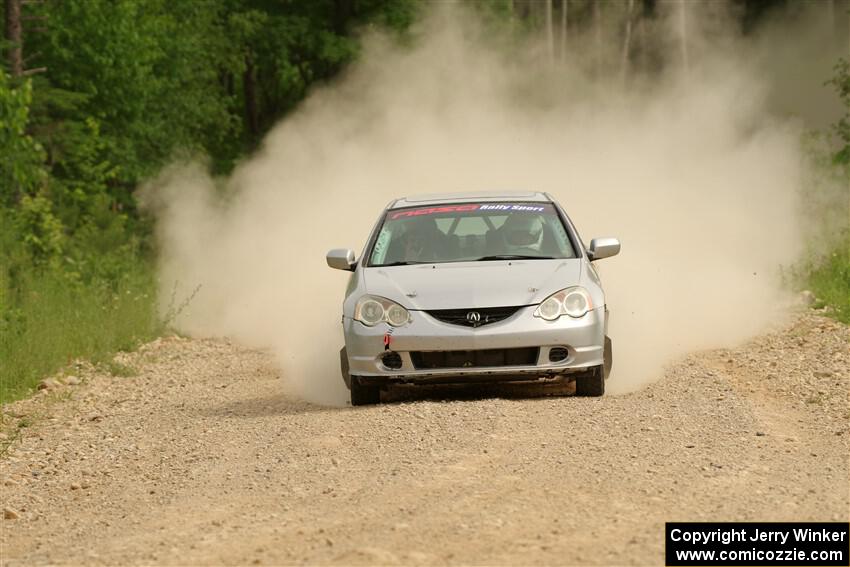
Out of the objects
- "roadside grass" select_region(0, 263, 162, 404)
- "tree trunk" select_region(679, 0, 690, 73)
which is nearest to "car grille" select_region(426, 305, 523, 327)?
"roadside grass" select_region(0, 263, 162, 404)

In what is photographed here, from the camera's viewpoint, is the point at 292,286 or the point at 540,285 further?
A: the point at 292,286

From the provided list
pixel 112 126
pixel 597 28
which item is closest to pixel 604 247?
pixel 112 126

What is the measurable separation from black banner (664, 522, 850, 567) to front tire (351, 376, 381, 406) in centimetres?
474

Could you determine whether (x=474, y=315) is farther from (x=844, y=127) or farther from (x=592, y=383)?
(x=844, y=127)

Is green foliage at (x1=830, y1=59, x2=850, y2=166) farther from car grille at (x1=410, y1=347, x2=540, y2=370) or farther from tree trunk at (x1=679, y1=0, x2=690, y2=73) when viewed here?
tree trunk at (x1=679, y1=0, x2=690, y2=73)

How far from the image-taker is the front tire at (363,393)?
12008mm

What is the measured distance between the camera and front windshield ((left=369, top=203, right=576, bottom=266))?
12.8 m

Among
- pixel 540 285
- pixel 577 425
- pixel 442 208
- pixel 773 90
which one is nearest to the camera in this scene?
pixel 577 425

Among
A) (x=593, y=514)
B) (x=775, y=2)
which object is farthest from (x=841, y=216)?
(x=775, y=2)

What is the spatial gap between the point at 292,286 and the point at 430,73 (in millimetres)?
16692

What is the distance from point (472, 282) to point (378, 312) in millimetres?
731

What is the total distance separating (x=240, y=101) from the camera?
53312 mm

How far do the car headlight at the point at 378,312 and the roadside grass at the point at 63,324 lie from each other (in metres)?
4.55

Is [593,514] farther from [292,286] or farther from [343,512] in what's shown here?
[292,286]
